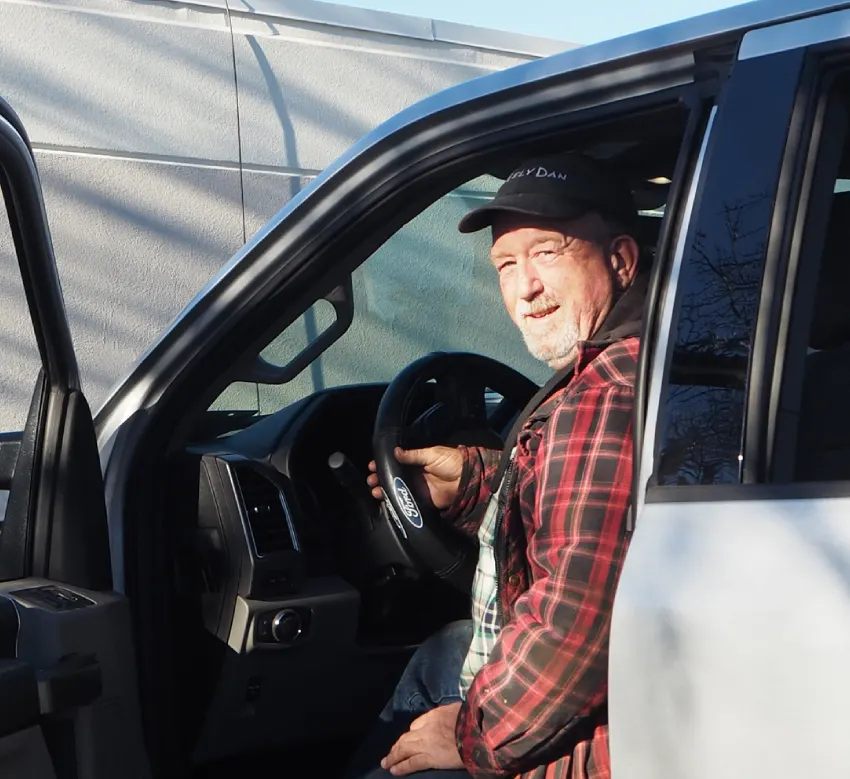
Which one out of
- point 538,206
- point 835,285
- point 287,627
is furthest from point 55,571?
point 835,285

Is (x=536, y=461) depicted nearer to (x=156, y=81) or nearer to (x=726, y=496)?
(x=726, y=496)

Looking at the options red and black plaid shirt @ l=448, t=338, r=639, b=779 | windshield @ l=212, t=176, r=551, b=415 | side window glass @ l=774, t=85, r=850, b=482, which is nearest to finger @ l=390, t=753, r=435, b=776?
red and black plaid shirt @ l=448, t=338, r=639, b=779

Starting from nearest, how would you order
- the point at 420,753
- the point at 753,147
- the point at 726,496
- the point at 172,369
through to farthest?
1. the point at 726,496
2. the point at 753,147
3. the point at 420,753
4. the point at 172,369

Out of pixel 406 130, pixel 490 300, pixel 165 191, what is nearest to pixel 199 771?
pixel 406 130

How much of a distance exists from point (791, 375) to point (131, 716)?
1.13m

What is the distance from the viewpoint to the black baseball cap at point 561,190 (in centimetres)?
207

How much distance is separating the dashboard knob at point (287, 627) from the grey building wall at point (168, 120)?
443cm

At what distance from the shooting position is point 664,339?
1501mm

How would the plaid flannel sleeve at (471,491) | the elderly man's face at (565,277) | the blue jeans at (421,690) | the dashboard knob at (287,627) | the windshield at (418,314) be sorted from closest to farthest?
the elderly man's face at (565,277) < the blue jeans at (421,690) < the dashboard knob at (287,627) < the plaid flannel sleeve at (471,491) < the windshield at (418,314)

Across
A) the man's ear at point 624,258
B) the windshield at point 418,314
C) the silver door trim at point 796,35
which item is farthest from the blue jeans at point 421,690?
the windshield at point 418,314

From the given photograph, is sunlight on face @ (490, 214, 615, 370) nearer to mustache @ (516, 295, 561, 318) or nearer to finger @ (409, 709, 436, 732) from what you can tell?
mustache @ (516, 295, 561, 318)

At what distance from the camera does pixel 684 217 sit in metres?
1.58

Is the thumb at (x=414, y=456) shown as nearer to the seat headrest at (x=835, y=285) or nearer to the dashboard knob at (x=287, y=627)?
the dashboard knob at (x=287, y=627)

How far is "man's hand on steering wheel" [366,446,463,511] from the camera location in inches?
96.5
